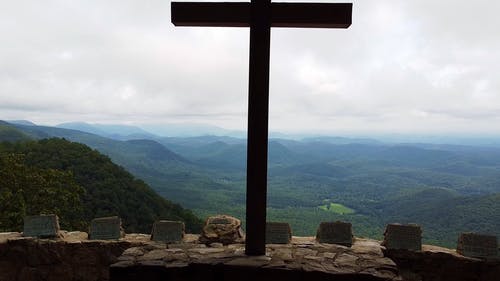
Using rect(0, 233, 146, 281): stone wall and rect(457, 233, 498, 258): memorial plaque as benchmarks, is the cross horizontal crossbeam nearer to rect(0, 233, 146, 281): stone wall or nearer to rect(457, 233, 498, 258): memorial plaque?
rect(0, 233, 146, 281): stone wall

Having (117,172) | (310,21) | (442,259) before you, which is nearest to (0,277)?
(310,21)

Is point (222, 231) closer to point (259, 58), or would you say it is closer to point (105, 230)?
point (105, 230)

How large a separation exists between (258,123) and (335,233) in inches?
121

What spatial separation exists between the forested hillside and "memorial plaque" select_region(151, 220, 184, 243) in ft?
25.9

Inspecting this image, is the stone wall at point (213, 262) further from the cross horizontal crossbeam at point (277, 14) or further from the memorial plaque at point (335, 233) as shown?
the cross horizontal crossbeam at point (277, 14)

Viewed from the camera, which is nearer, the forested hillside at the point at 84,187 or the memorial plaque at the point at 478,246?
the memorial plaque at the point at 478,246

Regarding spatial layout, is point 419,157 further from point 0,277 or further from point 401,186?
point 0,277

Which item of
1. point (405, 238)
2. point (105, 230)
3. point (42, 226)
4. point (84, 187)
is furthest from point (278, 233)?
point (84, 187)

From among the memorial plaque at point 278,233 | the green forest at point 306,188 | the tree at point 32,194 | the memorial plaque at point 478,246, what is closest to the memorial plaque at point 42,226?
the memorial plaque at point 278,233

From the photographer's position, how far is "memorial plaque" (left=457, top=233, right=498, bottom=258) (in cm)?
577

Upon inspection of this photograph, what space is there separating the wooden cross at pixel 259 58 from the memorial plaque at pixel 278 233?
6.75 feet

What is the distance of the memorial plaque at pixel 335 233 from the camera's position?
19.9ft

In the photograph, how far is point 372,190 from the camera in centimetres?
7469

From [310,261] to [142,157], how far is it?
79014mm
